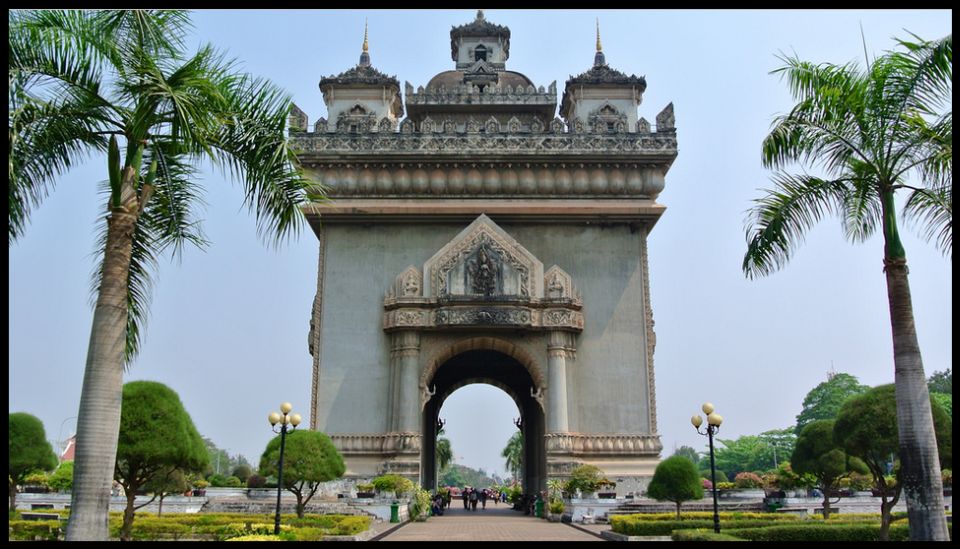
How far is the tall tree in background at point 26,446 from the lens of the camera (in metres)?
22.0

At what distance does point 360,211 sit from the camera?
88.4ft

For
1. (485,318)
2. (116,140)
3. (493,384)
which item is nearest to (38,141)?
(116,140)

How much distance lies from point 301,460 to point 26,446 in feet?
27.6

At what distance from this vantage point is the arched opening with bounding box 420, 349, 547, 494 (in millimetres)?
30875

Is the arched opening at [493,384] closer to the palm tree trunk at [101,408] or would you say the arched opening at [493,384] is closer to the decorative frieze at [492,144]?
the decorative frieze at [492,144]

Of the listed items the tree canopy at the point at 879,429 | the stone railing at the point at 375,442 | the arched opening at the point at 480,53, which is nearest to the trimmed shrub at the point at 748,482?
the stone railing at the point at 375,442

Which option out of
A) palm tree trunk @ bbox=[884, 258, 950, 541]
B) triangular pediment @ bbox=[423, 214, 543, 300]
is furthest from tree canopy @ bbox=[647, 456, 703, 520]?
palm tree trunk @ bbox=[884, 258, 950, 541]

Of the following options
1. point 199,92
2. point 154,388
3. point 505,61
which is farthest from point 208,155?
point 505,61

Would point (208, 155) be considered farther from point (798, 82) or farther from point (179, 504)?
point (179, 504)

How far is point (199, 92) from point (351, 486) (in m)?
16.8

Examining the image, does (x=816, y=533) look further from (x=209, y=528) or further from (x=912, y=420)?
(x=209, y=528)

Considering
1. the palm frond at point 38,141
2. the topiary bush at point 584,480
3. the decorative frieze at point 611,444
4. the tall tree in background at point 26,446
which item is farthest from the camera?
the decorative frieze at point 611,444

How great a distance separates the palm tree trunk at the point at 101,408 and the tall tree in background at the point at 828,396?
245 ft

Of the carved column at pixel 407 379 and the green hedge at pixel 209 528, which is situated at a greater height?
the carved column at pixel 407 379
